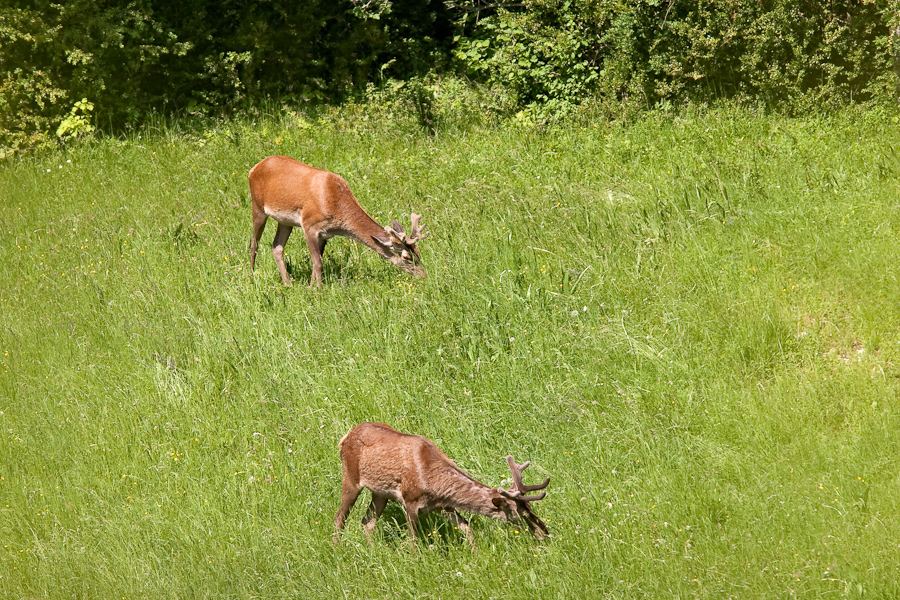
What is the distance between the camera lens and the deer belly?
1052cm

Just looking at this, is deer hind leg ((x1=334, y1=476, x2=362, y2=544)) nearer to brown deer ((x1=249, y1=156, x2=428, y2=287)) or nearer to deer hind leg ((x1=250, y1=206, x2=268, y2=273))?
A: brown deer ((x1=249, y1=156, x2=428, y2=287))

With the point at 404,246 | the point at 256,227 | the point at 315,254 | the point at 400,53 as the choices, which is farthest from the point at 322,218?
the point at 400,53

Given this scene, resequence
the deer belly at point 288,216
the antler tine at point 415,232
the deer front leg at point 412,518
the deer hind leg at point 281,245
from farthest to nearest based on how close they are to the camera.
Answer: the deer hind leg at point 281,245 → the deer belly at point 288,216 → the antler tine at point 415,232 → the deer front leg at point 412,518

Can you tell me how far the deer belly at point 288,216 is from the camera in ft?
34.5

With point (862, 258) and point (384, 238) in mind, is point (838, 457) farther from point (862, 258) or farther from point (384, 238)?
point (384, 238)

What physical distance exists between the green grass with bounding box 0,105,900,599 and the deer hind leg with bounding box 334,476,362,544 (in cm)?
10

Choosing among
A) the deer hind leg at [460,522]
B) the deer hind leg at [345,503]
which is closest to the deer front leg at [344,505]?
the deer hind leg at [345,503]

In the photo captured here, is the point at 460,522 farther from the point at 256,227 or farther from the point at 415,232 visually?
the point at 256,227

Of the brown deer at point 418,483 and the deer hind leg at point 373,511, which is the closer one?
the brown deer at point 418,483

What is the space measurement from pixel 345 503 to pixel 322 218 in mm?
4266

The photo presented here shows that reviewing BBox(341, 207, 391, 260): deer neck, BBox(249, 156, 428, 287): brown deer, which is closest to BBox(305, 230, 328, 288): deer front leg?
BBox(249, 156, 428, 287): brown deer

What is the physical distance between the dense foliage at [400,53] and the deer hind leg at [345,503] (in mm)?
7667

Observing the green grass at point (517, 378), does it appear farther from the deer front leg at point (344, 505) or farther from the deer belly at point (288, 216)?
the deer belly at point (288, 216)

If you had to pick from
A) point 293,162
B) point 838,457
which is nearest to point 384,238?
point 293,162
